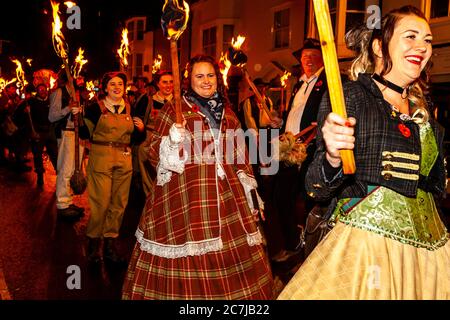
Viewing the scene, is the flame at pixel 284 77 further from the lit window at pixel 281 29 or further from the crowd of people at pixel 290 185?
the crowd of people at pixel 290 185

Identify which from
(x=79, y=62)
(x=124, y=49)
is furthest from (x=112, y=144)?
(x=79, y=62)

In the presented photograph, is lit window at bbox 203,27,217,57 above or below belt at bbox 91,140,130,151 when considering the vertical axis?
above

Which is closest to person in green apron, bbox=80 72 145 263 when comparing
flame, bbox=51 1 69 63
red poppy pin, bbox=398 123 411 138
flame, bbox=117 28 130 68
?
flame, bbox=51 1 69 63

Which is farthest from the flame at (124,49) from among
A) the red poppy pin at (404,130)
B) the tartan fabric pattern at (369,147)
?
the red poppy pin at (404,130)

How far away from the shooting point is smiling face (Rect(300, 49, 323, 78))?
5.72 metres

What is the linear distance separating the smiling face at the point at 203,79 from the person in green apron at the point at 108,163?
2019 mm

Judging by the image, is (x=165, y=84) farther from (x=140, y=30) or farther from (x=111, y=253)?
(x=140, y=30)

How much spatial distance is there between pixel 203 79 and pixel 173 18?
0.74 m

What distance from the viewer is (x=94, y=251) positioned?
6.03 metres

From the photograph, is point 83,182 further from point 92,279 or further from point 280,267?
point 280,267

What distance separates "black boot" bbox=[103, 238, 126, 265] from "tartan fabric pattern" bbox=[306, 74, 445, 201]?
12.9 feet

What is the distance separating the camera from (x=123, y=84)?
6.37 m

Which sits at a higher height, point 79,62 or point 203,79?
point 79,62

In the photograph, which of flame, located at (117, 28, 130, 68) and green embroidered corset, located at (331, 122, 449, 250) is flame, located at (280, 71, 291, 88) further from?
green embroidered corset, located at (331, 122, 449, 250)
